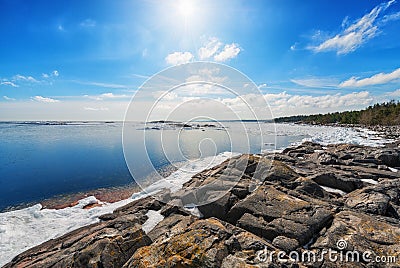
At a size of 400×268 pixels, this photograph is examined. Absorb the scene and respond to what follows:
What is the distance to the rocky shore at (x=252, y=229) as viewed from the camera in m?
4.75

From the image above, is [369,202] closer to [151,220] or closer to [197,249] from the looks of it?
[197,249]

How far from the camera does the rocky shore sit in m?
4.75

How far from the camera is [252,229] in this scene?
20.6 feet

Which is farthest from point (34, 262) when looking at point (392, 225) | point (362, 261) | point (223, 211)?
point (392, 225)

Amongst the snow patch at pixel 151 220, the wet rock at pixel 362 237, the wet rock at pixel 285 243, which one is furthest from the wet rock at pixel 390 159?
the snow patch at pixel 151 220

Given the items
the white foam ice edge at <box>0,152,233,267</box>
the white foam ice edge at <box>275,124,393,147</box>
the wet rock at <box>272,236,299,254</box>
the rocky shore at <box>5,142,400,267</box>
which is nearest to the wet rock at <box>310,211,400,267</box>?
the rocky shore at <box>5,142,400,267</box>

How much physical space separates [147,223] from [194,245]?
3.75m

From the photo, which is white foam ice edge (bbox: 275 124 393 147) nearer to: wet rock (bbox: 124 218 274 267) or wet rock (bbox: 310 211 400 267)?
wet rock (bbox: 310 211 400 267)

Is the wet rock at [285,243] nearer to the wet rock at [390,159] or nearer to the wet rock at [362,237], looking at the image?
the wet rock at [362,237]

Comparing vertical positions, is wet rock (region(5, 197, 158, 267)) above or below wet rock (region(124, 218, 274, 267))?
below

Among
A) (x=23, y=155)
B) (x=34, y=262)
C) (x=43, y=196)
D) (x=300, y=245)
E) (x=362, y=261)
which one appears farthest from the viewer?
(x=23, y=155)

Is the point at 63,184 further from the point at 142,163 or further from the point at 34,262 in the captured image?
the point at 34,262

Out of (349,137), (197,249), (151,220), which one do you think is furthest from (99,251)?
(349,137)

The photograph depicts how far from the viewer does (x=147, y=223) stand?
7.96 metres
